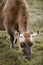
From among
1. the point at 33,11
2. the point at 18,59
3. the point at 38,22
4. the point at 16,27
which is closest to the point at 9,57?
the point at 18,59

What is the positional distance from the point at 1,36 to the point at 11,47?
3.54ft

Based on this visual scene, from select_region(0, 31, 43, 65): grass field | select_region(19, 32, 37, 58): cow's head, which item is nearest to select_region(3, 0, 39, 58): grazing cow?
select_region(19, 32, 37, 58): cow's head

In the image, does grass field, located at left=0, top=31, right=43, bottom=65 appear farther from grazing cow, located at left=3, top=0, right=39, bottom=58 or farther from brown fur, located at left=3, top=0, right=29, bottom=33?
brown fur, located at left=3, top=0, right=29, bottom=33

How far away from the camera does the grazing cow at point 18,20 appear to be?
6977 millimetres

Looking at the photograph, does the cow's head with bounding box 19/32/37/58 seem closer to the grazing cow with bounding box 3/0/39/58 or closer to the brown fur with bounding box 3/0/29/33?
the grazing cow with bounding box 3/0/39/58

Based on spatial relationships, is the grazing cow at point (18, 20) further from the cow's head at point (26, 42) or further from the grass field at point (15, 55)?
the grass field at point (15, 55)

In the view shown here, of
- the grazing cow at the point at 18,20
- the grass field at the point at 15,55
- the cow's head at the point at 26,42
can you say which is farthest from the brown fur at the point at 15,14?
the grass field at the point at 15,55

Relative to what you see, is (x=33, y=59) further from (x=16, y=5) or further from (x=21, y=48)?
(x=16, y=5)

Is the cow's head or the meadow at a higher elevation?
the cow's head

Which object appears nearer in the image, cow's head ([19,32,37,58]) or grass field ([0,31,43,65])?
cow's head ([19,32,37,58])

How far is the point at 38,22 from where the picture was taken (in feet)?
35.3

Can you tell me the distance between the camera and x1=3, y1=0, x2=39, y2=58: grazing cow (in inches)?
275

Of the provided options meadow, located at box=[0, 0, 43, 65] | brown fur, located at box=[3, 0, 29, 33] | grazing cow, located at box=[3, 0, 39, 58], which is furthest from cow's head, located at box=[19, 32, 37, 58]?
meadow, located at box=[0, 0, 43, 65]

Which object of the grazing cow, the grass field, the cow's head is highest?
the grazing cow
